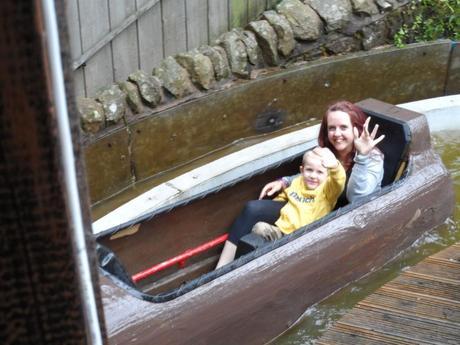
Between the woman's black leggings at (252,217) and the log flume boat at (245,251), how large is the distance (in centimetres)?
12

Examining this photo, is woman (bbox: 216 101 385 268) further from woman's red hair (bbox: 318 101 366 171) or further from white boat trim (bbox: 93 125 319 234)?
white boat trim (bbox: 93 125 319 234)

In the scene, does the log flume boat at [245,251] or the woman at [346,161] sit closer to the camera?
the log flume boat at [245,251]


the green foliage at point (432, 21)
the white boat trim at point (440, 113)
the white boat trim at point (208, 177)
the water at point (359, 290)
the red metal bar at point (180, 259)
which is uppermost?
the green foliage at point (432, 21)

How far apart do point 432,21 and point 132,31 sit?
3.19 meters

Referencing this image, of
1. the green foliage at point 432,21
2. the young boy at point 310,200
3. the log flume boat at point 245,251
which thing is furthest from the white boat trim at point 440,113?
the young boy at point 310,200

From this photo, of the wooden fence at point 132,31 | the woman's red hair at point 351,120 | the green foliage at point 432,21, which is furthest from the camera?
the green foliage at point 432,21

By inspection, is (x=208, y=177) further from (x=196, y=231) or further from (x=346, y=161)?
(x=346, y=161)

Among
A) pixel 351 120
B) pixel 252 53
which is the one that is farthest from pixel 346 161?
pixel 252 53

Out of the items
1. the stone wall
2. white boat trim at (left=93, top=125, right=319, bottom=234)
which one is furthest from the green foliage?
white boat trim at (left=93, top=125, right=319, bottom=234)

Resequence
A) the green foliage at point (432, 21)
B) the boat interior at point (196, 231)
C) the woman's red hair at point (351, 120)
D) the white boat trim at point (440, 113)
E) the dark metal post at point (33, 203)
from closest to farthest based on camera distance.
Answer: the dark metal post at point (33, 203)
the boat interior at point (196, 231)
the woman's red hair at point (351, 120)
the white boat trim at point (440, 113)
the green foliage at point (432, 21)

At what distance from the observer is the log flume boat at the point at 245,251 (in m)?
2.76

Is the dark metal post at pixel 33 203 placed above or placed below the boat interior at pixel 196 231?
above

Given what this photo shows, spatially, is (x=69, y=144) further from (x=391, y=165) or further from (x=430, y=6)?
(x=430, y=6)

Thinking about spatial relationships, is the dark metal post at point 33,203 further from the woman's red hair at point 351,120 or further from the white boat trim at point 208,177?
the white boat trim at point 208,177
